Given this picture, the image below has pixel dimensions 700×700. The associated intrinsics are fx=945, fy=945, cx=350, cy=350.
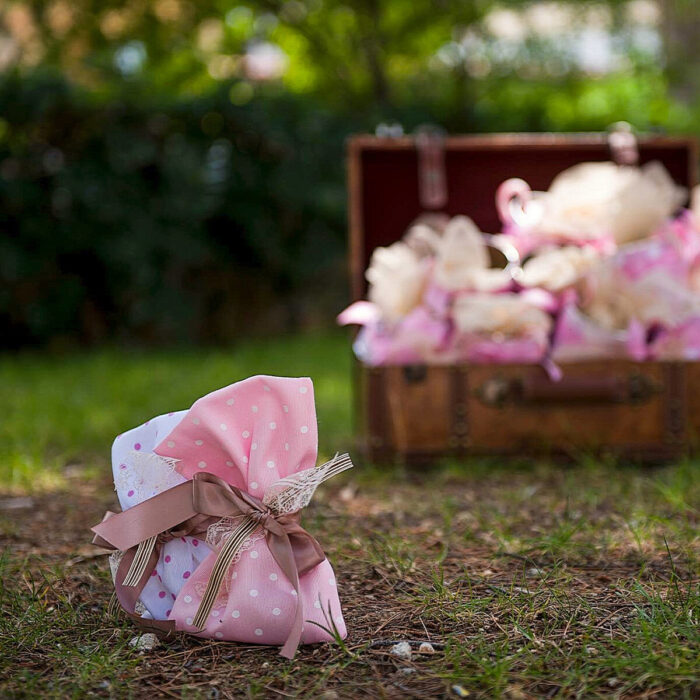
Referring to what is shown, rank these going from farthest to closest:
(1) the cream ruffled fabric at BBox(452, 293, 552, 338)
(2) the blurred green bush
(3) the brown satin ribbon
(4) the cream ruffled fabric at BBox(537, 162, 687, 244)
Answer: (2) the blurred green bush → (4) the cream ruffled fabric at BBox(537, 162, 687, 244) → (1) the cream ruffled fabric at BBox(452, 293, 552, 338) → (3) the brown satin ribbon

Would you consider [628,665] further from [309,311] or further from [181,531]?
[309,311]

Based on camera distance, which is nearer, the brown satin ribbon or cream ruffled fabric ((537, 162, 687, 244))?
the brown satin ribbon

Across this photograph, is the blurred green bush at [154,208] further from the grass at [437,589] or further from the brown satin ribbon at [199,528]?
the brown satin ribbon at [199,528]

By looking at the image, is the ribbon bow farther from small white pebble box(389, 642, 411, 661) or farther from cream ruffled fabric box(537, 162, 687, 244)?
cream ruffled fabric box(537, 162, 687, 244)

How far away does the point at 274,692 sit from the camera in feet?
3.87

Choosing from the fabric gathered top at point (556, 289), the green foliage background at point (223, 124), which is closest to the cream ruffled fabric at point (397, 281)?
the fabric gathered top at point (556, 289)

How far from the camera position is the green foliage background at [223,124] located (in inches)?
191

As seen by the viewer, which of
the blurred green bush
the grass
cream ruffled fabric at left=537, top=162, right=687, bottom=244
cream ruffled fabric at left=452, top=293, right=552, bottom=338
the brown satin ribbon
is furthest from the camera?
the blurred green bush

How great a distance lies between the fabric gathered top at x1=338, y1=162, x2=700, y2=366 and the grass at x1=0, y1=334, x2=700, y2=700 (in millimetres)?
324

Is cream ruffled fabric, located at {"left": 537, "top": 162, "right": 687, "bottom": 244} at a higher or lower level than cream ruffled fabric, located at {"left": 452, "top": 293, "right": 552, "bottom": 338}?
higher

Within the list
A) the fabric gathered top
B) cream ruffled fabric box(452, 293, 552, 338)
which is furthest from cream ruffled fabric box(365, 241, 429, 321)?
cream ruffled fabric box(452, 293, 552, 338)

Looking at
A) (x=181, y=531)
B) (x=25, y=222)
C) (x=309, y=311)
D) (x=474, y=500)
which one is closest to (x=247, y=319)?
(x=309, y=311)

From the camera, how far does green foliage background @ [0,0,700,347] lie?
4840mm

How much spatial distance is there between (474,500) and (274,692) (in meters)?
1.07
